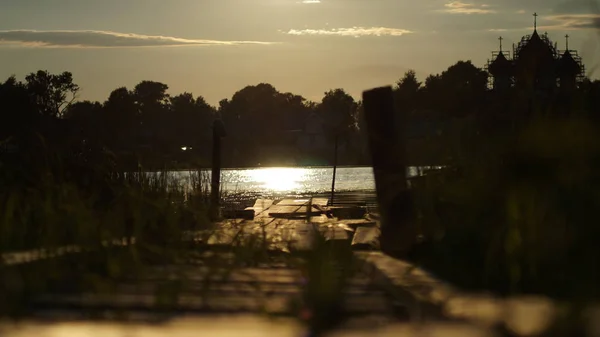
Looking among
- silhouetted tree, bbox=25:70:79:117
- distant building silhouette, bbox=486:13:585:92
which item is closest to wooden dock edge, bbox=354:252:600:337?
distant building silhouette, bbox=486:13:585:92

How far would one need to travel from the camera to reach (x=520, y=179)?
6504mm

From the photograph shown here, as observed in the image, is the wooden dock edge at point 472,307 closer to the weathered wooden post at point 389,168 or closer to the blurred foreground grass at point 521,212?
the blurred foreground grass at point 521,212

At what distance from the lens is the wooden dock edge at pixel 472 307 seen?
383 cm

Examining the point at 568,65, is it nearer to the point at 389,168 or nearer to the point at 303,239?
the point at 389,168

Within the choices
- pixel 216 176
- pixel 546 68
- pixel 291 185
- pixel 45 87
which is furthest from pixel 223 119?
pixel 546 68

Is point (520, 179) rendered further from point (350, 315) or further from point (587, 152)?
point (350, 315)

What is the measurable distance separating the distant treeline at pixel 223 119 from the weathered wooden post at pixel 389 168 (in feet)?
1.65

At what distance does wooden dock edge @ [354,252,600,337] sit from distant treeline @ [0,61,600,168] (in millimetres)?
2816

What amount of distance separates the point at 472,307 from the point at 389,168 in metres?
3.55

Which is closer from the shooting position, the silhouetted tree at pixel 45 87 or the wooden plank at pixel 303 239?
the wooden plank at pixel 303 239

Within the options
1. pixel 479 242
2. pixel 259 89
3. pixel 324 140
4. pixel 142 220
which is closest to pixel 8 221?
pixel 142 220

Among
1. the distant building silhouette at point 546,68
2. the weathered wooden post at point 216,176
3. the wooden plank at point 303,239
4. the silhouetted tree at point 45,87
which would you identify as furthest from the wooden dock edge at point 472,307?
the silhouetted tree at point 45,87

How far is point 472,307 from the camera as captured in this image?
13.9 ft

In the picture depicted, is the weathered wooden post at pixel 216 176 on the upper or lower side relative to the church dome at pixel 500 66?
lower
